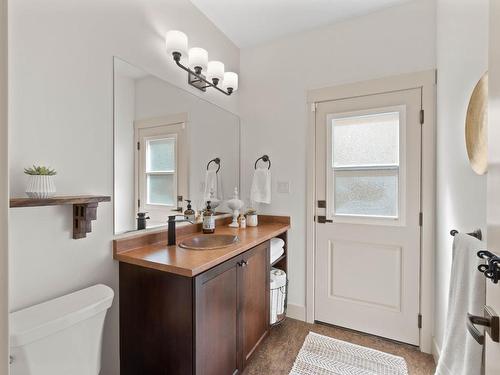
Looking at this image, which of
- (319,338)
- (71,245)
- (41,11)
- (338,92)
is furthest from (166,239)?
(338,92)

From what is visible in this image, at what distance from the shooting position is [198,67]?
6.05ft

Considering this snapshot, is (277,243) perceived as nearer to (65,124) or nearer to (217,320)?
(217,320)

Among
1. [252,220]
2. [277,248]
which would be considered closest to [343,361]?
[277,248]

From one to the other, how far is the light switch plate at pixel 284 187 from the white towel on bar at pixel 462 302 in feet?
4.51

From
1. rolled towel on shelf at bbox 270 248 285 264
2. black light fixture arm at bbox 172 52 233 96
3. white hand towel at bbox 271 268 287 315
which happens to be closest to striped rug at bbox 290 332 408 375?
white hand towel at bbox 271 268 287 315

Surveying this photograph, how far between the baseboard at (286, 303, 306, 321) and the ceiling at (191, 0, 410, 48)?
8.18 feet

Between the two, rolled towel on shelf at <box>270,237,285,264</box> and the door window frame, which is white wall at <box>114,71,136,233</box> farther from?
the door window frame

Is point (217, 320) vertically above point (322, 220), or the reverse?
point (322, 220)

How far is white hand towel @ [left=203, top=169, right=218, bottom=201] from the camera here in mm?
2146

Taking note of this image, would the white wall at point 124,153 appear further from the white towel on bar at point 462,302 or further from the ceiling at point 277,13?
the white towel on bar at point 462,302

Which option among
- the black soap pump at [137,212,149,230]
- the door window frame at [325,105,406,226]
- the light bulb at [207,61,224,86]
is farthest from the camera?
the light bulb at [207,61,224,86]

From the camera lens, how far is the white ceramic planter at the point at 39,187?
978 millimetres

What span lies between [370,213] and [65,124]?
6.85ft


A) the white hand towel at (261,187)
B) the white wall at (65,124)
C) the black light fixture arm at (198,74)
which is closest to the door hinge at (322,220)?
the white hand towel at (261,187)
